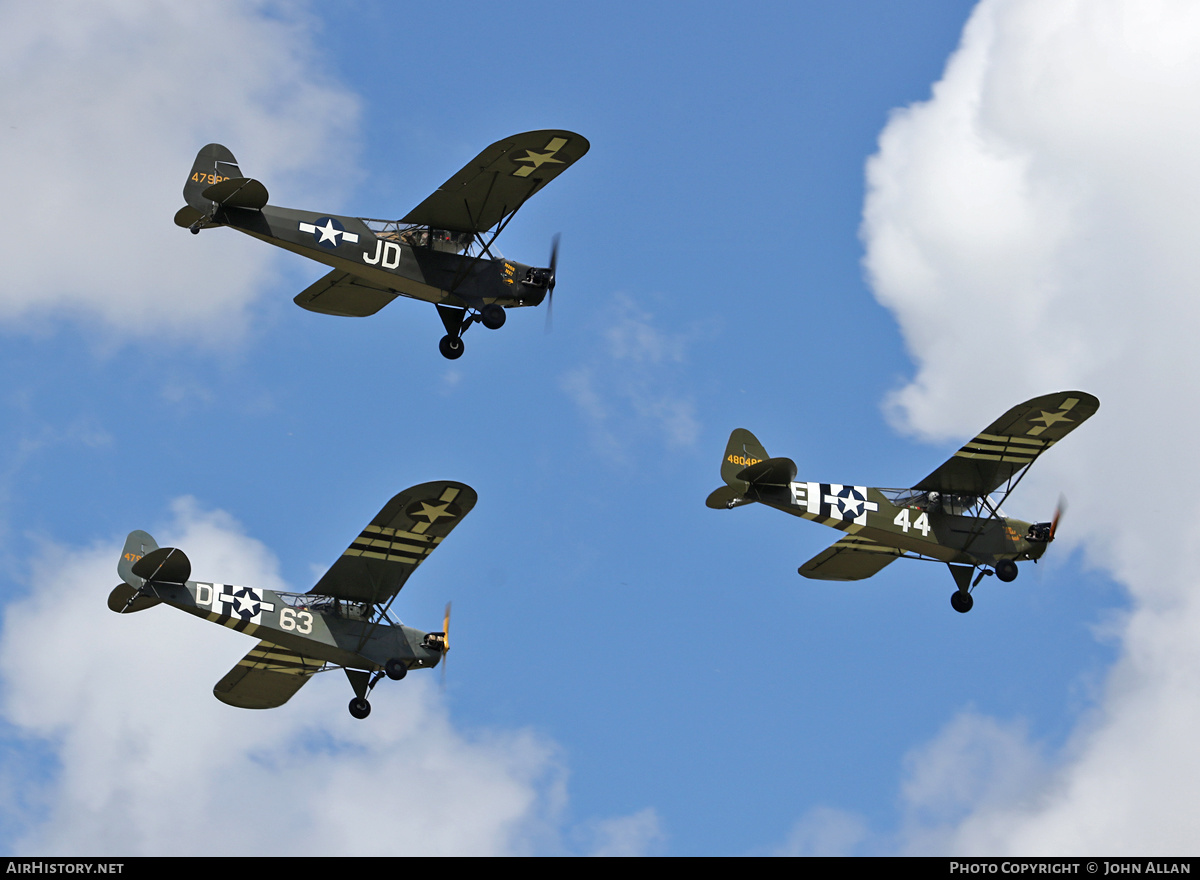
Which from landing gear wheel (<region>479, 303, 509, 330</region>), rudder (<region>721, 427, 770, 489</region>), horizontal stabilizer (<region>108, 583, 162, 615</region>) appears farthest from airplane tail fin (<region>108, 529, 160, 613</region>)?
rudder (<region>721, 427, 770, 489</region>)

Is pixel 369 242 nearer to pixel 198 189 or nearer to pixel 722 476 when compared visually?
pixel 198 189

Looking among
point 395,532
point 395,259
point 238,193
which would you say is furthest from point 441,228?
point 395,532

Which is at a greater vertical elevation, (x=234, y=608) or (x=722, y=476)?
(x=722, y=476)

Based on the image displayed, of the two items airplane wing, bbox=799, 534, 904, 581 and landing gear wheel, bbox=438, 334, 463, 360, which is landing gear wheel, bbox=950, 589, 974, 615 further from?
landing gear wheel, bbox=438, 334, 463, 360

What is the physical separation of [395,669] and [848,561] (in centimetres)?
1146

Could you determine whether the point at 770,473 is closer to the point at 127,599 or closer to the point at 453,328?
the point at 453,328

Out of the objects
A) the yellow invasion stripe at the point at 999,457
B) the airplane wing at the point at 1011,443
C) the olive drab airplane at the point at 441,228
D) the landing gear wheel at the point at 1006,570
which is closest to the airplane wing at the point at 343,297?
the olive drab airplane at the point at 441,228

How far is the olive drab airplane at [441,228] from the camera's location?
1128 inches
